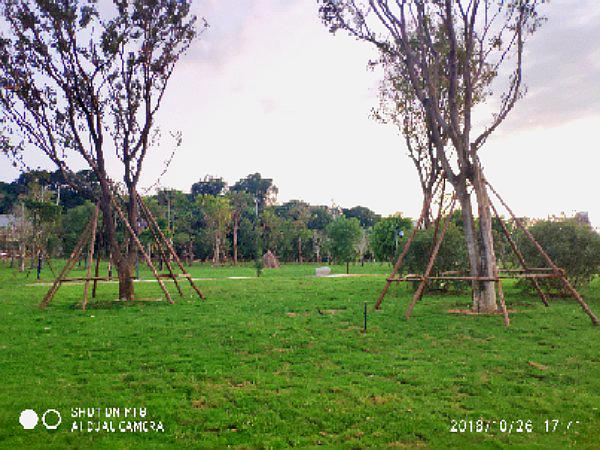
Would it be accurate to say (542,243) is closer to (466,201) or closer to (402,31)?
(466,201)

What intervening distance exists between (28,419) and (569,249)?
20.1 meters

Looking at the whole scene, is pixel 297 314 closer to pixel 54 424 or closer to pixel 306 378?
pixel 306 378

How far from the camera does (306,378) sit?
310 inches

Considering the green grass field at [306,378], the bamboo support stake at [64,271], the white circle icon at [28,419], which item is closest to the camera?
the green grass field at [306,378]

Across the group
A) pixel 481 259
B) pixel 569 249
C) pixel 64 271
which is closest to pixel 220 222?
pixel 64 271

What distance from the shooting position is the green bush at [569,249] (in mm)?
19516

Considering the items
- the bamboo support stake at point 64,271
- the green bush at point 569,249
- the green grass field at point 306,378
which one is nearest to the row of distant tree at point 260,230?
the green bush at point 569,249

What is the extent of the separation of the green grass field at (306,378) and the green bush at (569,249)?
20.1ft

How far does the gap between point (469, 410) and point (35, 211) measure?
40330 millimetres

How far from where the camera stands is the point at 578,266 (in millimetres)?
19859

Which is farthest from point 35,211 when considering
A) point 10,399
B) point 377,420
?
point 377,420

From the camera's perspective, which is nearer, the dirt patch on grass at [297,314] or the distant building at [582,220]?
the dirt patch on grass at [297,314]

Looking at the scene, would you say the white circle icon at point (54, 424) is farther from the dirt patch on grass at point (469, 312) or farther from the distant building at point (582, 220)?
the distant building at point (582, 220)

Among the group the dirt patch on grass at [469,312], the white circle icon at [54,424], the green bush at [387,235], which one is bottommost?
the white circle icon at [54,424]
